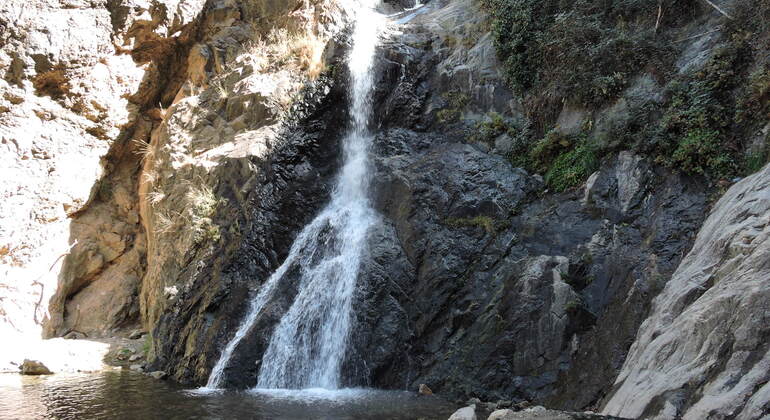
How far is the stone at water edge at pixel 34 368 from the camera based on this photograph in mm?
11539

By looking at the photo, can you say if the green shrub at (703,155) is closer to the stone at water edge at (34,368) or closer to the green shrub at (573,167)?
the green shrub at (573,167)

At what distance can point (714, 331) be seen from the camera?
198 inches

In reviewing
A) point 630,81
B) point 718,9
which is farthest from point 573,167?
point 718,9

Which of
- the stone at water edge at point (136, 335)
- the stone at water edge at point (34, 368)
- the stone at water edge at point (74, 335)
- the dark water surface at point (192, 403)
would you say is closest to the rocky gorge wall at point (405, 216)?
the stone at water edge at point (74, 335)

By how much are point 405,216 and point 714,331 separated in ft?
23.4

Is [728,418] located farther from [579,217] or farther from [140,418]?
[140,418]

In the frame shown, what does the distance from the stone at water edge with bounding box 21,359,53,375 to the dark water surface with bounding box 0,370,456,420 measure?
1.23m

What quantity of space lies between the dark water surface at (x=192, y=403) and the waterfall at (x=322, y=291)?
598mm

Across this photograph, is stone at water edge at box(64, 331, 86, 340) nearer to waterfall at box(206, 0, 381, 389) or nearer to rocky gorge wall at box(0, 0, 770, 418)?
rocky gorge wall at box(0, 0, 770, 418)

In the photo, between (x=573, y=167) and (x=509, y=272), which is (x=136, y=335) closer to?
(x=509, y=272)

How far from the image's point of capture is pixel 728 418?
13.3 feet

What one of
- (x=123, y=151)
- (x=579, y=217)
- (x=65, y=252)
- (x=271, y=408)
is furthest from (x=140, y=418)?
(x=123, y=151)

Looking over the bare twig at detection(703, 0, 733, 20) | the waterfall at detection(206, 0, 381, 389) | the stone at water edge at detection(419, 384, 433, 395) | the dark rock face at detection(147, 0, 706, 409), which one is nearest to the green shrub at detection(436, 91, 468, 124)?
the dark rock face at detection(147, 0, 706, 409)

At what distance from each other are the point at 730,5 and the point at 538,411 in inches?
350
